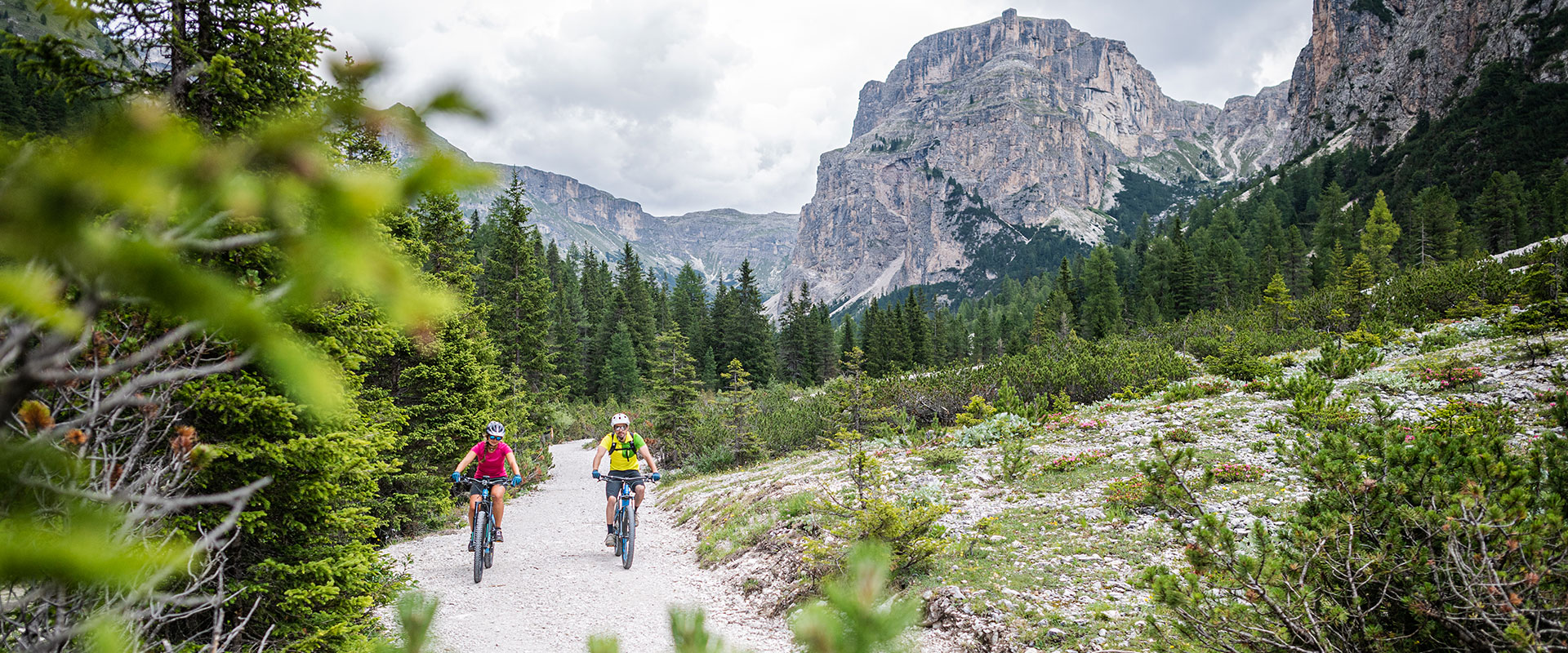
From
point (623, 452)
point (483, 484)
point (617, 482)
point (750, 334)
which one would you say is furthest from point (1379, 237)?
point (483, 484)

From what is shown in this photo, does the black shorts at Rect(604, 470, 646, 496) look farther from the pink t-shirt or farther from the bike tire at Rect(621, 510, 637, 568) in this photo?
the pink t-shirt

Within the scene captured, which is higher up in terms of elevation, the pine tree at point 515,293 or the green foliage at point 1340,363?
the pine tree at point 515,293

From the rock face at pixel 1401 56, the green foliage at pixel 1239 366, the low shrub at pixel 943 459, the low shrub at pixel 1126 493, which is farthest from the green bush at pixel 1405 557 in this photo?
the rock face at pixel 1401 56

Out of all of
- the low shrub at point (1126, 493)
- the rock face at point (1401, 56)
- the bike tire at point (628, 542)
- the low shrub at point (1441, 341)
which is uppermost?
the rock face at point (1401, 56)

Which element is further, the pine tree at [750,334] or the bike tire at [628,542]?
the pine tree at [750,334]

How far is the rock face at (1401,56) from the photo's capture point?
69.7 meters

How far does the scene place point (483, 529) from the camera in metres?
7.15

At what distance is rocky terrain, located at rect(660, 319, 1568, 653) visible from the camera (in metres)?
5.07

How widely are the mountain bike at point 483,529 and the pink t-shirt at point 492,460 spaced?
70mm

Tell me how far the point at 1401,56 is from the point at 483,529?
128 metres

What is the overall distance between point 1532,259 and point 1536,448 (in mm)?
14992

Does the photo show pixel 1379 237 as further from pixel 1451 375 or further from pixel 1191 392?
pixel 1451 375

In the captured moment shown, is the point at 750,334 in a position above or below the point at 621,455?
above

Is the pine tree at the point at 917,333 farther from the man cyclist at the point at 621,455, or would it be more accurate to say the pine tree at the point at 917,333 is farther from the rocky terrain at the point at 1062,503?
the man cyclist at the point at 621,455
